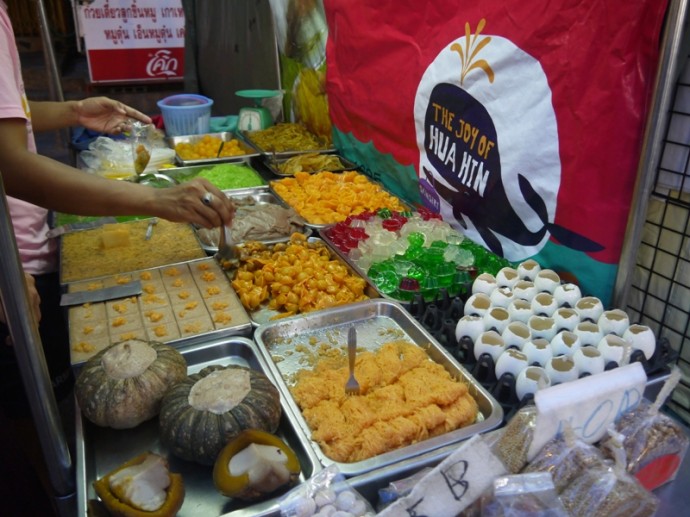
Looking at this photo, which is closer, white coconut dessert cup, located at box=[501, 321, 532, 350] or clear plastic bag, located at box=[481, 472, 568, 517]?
clear plastic bag, located at box=[481, 472, 568, 517]

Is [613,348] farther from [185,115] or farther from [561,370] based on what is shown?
[185,115]

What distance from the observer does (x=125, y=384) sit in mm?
1542

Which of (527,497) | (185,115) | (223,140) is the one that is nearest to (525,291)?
(527,497)

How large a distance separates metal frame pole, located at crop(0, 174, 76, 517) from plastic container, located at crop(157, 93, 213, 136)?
3.38 metres

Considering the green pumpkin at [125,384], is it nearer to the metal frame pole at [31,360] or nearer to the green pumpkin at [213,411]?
the green pumpkin at [213,411]

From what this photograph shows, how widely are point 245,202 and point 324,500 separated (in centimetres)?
216

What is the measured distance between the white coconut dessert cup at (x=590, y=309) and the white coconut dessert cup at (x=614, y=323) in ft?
0.11

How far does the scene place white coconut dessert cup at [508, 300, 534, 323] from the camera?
181cm

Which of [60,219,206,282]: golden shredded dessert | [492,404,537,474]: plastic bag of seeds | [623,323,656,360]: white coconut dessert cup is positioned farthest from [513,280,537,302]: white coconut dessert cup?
[60,219,206,282]: golden shredded dessert

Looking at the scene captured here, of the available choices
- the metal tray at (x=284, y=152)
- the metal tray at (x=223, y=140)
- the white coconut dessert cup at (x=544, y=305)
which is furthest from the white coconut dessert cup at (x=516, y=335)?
the metal tray at (x=223, y=140)

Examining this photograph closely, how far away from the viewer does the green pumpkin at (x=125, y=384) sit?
1.52 meters

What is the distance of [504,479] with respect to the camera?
42.3 inches

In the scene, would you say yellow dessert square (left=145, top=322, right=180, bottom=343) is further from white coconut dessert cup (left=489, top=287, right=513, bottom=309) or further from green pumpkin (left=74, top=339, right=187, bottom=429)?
white coconut dessert cup (left=489, top=287, right=513, bottom=309)

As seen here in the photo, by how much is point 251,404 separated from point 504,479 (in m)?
0.69
